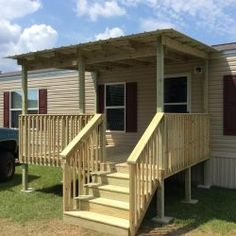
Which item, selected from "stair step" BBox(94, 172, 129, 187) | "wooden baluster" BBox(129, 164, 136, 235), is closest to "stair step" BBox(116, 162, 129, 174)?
"stair step" BBox(94, 172, 129, 187)

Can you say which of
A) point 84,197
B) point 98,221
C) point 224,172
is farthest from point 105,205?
point 224,172

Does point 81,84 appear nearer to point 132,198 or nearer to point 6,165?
point 132,198

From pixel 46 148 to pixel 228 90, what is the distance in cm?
434

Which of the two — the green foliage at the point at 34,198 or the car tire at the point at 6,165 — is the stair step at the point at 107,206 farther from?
the car tire at the point at 6,165

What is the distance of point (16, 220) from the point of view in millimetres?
6922

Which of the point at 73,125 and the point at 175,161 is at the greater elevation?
the point at 73,125

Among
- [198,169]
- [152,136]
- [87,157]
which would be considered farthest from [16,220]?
[198,169]

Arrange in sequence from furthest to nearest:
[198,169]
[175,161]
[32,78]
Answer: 1. [32,78]
2. [198,169]
3. [175,161]

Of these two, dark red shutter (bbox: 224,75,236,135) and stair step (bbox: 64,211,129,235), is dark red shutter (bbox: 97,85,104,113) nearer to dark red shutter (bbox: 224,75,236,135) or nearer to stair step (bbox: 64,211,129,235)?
dark red shutter (bbox: 224,75,236,135)

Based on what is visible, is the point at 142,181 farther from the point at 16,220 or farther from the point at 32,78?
the point at 32,78

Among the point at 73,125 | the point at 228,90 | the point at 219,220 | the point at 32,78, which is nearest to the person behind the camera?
the point at 219,220

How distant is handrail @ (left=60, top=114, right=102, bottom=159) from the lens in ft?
22.9

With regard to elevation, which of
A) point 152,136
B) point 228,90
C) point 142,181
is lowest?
point 142,181

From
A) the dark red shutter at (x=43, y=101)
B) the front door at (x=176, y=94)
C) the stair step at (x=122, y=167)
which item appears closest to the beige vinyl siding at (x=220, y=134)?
the front door at (x=176, y=94)
